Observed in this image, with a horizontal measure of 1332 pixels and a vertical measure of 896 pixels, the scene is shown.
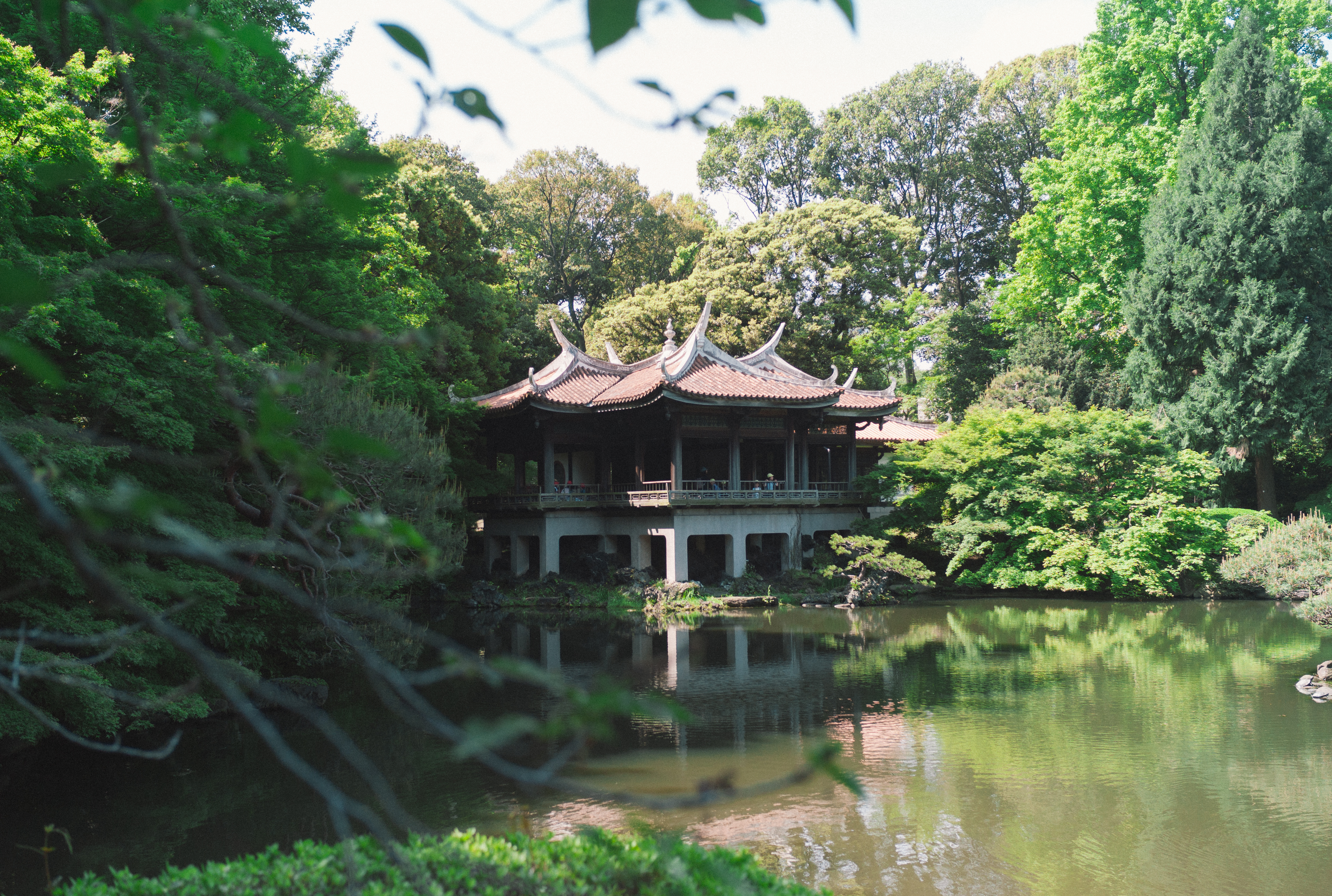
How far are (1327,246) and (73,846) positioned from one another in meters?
22.1

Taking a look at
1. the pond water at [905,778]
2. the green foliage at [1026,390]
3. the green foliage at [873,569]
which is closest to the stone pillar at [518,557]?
the green foliage at [873,569]

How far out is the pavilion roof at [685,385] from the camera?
16.7 m

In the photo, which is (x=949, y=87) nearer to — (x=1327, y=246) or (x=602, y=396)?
(x=1327, y=246)

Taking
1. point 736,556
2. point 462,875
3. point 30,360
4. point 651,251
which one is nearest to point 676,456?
point 736,556

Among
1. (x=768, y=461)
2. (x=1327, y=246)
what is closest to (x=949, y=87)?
(x=1327, y=246)

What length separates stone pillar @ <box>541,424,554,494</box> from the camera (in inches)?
688

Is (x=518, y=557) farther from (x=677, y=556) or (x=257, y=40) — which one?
(x=257, y=40)

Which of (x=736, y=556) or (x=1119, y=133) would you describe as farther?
(x=1119, y=133)

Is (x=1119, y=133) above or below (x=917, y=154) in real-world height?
below

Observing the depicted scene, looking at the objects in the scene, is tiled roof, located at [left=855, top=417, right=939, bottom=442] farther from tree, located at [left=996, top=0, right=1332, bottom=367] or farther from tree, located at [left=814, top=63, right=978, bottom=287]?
tree, located at [left=814, top=63, right=978, bottom=287]

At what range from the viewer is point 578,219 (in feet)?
104

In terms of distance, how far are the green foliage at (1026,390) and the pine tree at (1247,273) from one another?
2.52m

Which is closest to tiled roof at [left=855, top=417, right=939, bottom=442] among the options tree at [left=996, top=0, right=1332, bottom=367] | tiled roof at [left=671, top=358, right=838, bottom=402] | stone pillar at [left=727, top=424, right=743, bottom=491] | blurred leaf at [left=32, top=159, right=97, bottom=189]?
tiled roof at [left=671, top=358, right=838, bottom=402]

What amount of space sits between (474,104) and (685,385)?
50.8ft
